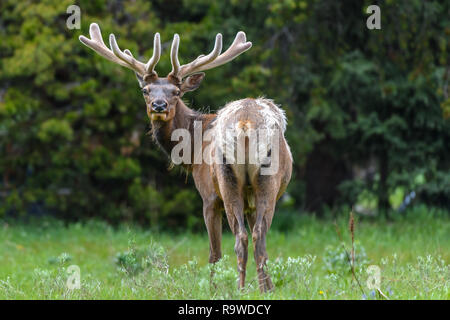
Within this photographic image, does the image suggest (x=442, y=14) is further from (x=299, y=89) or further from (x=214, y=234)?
(x=214, y=234)

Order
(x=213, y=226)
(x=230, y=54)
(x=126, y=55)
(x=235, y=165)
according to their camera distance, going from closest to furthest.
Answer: (x=235, y=165), (x=213, y=226), (x=126, y=55), (x=230, y=54)

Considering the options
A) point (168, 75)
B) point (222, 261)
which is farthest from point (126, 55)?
point (222, 261)

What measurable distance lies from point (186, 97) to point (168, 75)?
17.8 feet

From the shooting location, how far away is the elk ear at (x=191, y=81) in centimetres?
781

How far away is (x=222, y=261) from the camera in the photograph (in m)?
→ 5.71

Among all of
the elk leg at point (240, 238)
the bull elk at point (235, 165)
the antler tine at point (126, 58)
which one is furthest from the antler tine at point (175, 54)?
the elk leg at point (240, 238)

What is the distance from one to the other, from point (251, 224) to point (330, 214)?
753 cm

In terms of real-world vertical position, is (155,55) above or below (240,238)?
above

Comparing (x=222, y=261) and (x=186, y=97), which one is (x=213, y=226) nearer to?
(x=222, y=261)

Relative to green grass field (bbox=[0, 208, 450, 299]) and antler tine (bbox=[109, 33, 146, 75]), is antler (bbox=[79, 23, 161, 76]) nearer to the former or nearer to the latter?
antler tine (bbox=[109, 33, 146, 75])

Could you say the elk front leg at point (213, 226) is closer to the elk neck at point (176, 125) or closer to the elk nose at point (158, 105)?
the elk neck at point (176, 125)
